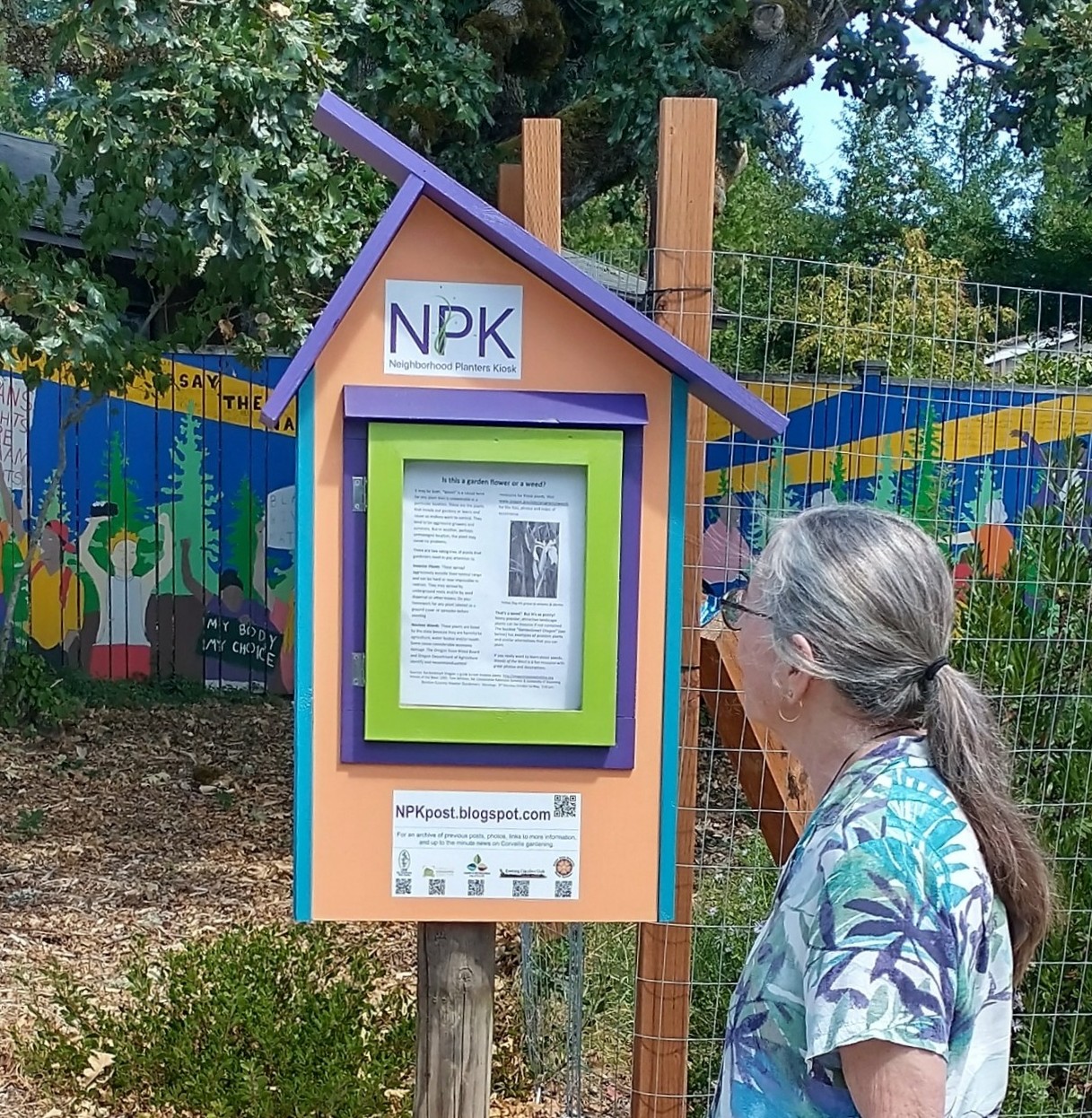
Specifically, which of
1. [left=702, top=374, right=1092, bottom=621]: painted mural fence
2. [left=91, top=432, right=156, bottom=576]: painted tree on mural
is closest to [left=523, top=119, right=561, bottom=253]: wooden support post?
[left=702, top=374, right=1092, bottom=621]: painted mural fence

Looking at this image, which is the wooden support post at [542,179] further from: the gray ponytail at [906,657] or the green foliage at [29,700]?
the green foliage at [29,700]

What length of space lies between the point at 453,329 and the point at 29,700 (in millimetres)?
6418

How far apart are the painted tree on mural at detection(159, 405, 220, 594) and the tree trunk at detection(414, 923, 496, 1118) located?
7.09 meters

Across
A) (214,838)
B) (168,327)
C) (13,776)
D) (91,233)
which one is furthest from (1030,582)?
(168,327)

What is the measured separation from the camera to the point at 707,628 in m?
3.08

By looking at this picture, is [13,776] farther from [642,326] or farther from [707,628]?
[642,326]

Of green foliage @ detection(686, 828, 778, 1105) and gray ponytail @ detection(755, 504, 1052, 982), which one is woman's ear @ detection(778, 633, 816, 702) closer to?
gray ponytail @ detection(755, 504, 1052, 982)

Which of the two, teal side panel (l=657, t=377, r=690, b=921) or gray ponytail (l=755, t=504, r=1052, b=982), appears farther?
teal side panel (l=657, t=377, r=690, b=921)

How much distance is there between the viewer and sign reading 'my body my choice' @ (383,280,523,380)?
2.23 metres

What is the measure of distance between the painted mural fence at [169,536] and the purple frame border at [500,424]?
22.8ft

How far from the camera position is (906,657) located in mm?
1564

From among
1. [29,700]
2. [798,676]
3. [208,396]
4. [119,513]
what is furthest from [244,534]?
[798,676]

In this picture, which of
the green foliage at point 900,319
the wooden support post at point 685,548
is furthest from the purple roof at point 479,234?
the green foliage at point 900,319

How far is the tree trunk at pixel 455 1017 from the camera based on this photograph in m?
2.44
